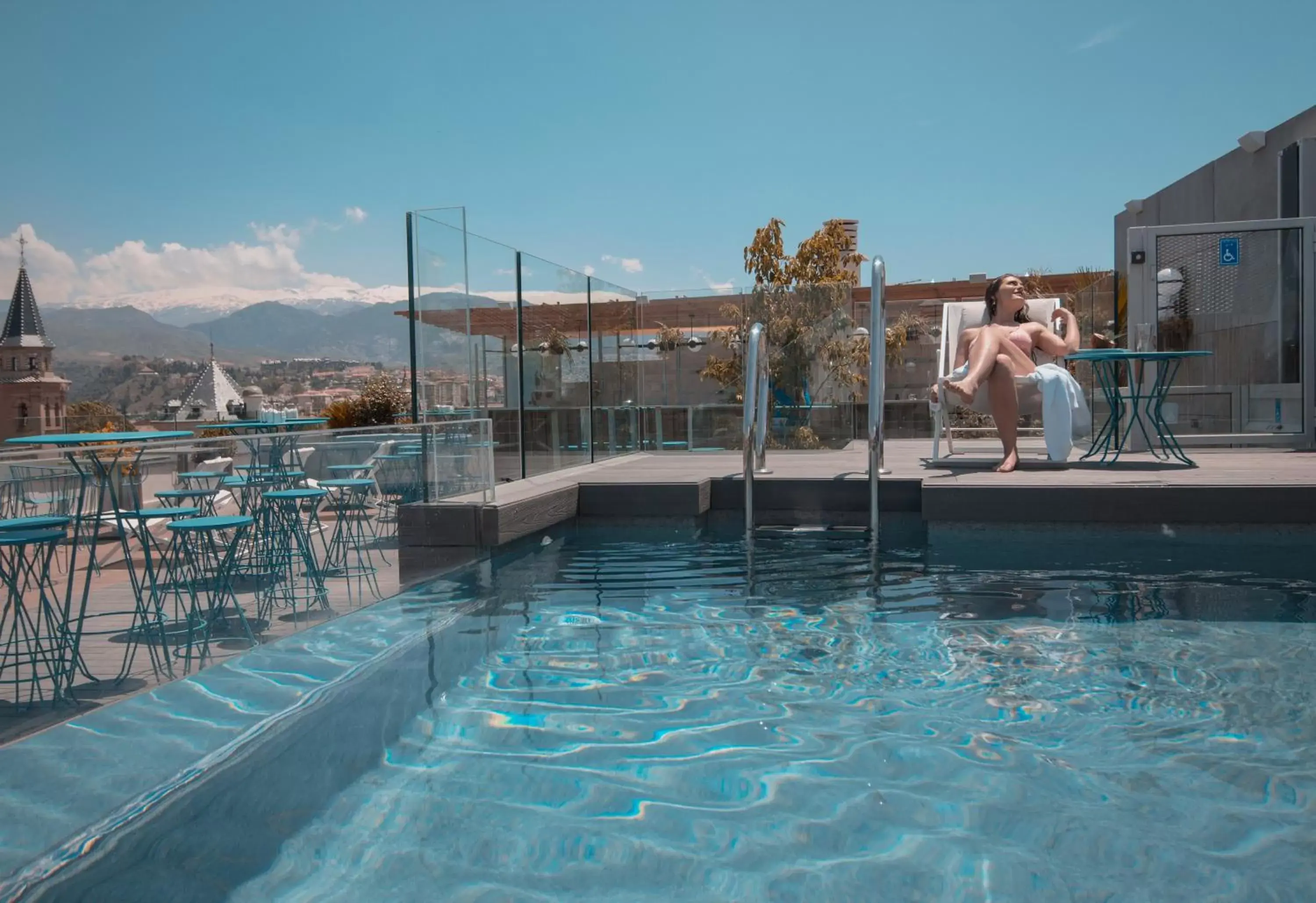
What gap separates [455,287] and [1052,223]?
1835cm

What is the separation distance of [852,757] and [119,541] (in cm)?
218

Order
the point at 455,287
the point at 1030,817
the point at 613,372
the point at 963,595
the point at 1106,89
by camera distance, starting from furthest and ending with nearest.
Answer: the point at 1106,89
the point at 613,372
the point at 455,287
the point at 963,595
the point at 1030,817

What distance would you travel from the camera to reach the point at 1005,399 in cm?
627

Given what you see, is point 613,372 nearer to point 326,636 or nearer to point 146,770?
point 326,636

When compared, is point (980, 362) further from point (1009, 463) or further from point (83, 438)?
point (83, 438)

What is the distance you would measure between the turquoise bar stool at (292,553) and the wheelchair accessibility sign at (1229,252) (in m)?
7.19

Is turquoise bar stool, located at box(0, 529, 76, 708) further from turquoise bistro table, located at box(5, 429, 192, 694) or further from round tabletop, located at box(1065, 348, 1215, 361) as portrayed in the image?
→ round tabletop, located at box(1065, 348, 1215, 361)

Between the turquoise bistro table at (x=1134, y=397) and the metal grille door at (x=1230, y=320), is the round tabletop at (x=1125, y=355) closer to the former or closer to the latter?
the turquoise bistro table at (x=1134, y=397)

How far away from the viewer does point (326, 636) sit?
364cm

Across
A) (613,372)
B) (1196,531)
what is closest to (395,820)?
(1196,531)

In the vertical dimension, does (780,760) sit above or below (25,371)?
below

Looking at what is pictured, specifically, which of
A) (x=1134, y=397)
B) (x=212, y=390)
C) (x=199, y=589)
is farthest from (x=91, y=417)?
(x=199, y=589)

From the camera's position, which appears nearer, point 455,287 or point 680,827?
point 680,827

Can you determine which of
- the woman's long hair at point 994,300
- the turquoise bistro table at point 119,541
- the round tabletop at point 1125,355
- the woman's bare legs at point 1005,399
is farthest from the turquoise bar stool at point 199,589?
the woman's long hair at point 994,300
